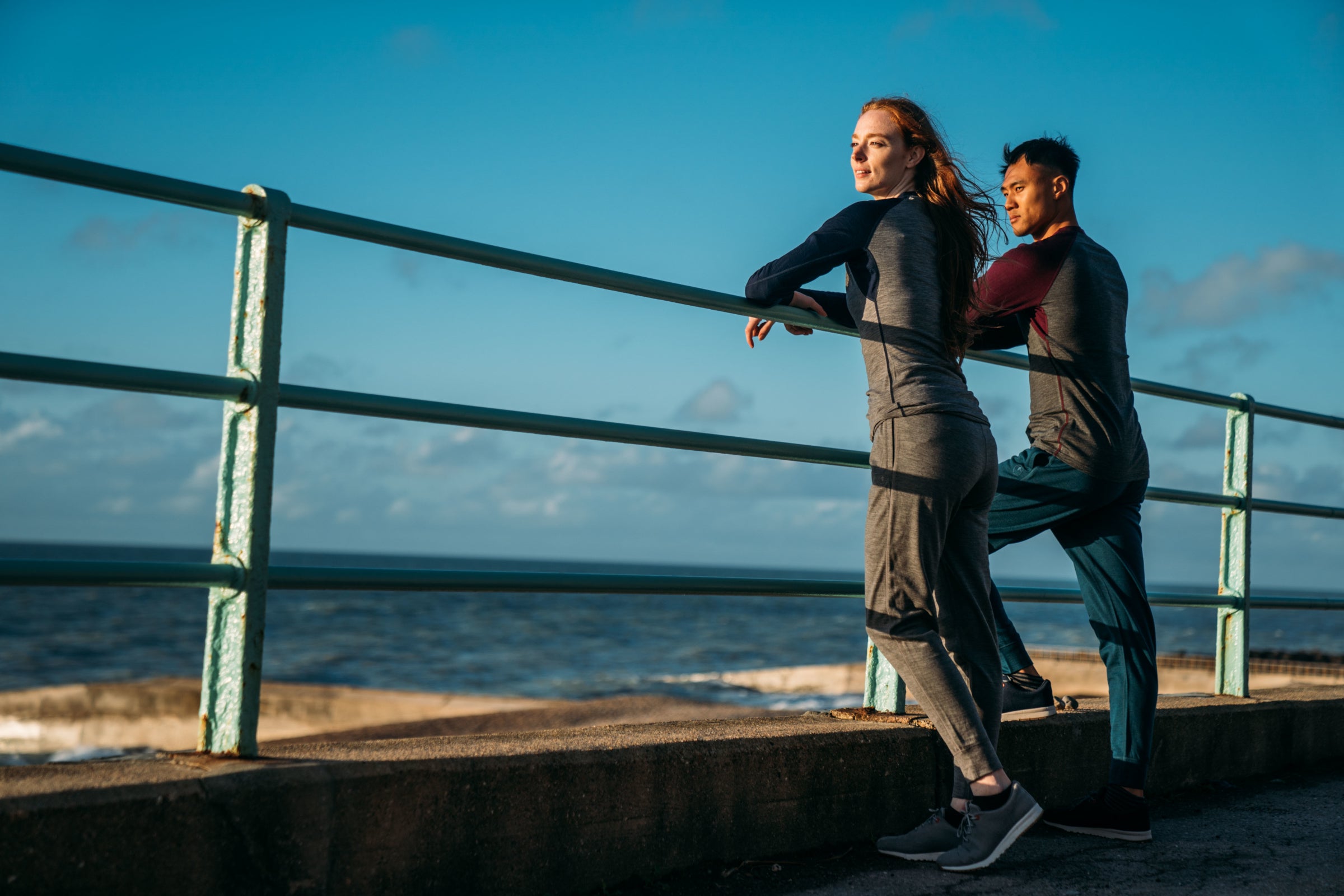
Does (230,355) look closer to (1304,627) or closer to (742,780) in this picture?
(742,780)

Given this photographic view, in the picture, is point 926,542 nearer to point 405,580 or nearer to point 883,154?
point 883,154

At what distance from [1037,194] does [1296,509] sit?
1.98m

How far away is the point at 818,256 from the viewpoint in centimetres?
223

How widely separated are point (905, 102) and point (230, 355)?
58.1 inches

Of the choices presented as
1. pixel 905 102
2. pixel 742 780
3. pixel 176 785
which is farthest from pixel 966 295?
pixel 176 785

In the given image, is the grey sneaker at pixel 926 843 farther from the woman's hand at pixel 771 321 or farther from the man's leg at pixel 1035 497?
the woman's hand at pixel 771 321

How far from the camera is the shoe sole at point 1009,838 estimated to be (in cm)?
216

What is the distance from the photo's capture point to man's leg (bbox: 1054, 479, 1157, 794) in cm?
265

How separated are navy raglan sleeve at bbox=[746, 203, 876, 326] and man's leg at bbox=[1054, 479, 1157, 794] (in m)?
0.97

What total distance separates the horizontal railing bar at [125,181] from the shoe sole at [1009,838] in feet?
5.99

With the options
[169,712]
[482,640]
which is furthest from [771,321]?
[482,640]

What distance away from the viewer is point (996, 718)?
234cm

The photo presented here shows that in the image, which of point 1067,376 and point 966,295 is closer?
point 966,295

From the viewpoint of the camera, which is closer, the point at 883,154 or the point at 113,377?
the point at 113,377
